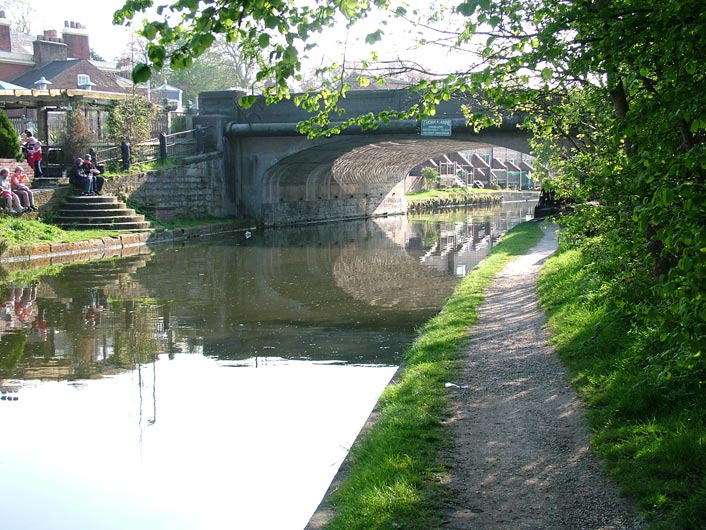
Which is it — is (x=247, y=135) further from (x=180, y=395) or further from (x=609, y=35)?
(x=609, y=35)

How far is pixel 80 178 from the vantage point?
25.5 metres

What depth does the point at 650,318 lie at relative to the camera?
3934mm

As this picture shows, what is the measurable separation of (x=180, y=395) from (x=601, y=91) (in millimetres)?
5003

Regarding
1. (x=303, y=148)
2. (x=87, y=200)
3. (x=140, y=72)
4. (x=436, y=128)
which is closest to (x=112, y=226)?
(x=87, y=200)

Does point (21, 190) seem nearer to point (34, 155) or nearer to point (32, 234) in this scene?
point (32, 234)

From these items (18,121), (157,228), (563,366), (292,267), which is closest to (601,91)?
(563,366)

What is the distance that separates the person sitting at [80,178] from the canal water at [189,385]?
7014 millimetres

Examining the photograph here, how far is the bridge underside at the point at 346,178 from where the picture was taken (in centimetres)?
3369

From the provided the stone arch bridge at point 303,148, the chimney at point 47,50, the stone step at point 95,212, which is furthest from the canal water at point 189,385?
the chimney at point 47,50

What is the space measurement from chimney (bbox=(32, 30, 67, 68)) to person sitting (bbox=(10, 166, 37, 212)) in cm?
3190

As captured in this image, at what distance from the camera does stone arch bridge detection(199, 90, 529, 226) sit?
28.4 metres

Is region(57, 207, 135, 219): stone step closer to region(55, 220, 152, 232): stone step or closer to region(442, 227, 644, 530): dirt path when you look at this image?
region(55, 220, 152, 232): stone step

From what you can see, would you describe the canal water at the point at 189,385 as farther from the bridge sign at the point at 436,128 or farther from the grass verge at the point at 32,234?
the bridge sign at the point at 436,128

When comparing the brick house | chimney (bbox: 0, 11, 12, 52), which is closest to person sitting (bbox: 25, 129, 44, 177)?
the brick house
